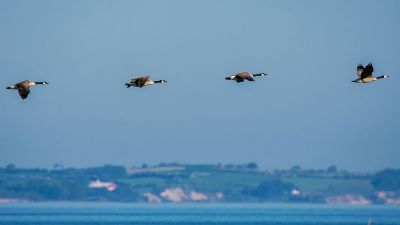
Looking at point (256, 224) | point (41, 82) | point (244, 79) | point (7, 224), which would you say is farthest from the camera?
point (256, 224)

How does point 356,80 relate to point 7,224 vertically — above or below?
below

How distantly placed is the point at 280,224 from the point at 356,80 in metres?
121

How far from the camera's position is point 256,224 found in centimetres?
16238

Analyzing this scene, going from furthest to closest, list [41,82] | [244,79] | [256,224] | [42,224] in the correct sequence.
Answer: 1. [256,224]
2. [42,224]
3. [41,82]
4. [244,79]

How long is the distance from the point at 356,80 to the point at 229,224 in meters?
121

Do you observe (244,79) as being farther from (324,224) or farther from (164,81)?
(324,224)

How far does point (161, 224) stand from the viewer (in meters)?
166

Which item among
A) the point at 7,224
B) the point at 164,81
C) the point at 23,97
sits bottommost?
the point at 23,97

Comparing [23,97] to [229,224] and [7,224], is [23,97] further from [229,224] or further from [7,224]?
[229,224]

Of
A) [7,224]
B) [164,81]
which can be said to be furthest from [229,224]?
[164,81]

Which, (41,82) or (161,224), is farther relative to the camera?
(161,224)

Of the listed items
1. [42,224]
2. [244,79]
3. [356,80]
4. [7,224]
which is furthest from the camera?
[42,224]

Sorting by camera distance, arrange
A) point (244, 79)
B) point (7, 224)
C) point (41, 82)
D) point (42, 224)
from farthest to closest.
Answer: point (42, 224) → point (7, 224) → point (41, 82) → point (244, 79)

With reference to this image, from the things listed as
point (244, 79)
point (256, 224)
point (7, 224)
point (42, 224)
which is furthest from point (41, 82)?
point (256, 224)
